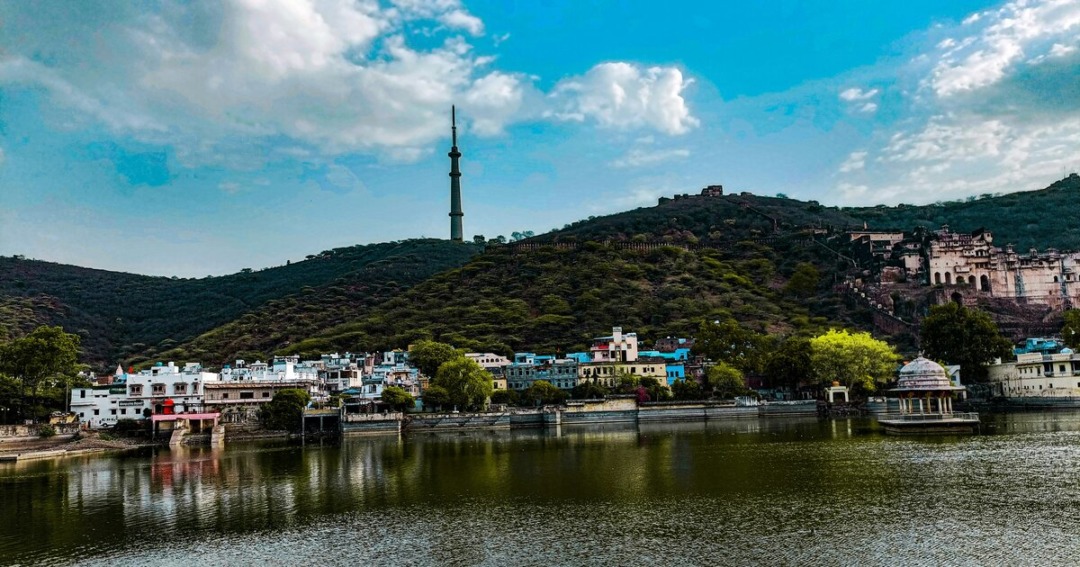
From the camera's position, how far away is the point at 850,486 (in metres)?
33.6

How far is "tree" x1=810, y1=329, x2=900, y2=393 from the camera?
84750mm

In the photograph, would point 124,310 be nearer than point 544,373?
No

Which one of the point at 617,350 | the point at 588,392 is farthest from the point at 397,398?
the point at 617,350

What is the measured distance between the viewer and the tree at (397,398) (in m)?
79.8

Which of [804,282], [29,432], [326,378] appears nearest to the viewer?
[29,432]

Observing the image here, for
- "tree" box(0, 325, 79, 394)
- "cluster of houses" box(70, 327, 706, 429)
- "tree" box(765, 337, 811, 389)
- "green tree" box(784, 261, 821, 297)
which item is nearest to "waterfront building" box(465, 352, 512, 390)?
"cluster of houses" box(70, 327, 706, 429)

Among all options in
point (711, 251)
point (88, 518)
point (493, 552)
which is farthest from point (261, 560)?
point (711, 251)

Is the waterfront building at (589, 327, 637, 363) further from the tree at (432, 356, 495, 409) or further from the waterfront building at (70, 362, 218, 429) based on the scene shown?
the waterfront building at (70, 362, 218, 429)

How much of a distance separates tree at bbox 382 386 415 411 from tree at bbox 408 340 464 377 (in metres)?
13.6

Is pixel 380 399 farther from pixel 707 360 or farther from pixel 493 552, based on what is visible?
pixel 493 552

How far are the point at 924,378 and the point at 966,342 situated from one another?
34599mm

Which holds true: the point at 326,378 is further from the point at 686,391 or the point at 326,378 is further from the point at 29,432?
the point at 686,391

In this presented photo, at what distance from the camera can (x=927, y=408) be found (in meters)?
60.4

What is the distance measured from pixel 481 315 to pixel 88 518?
101210 mm
